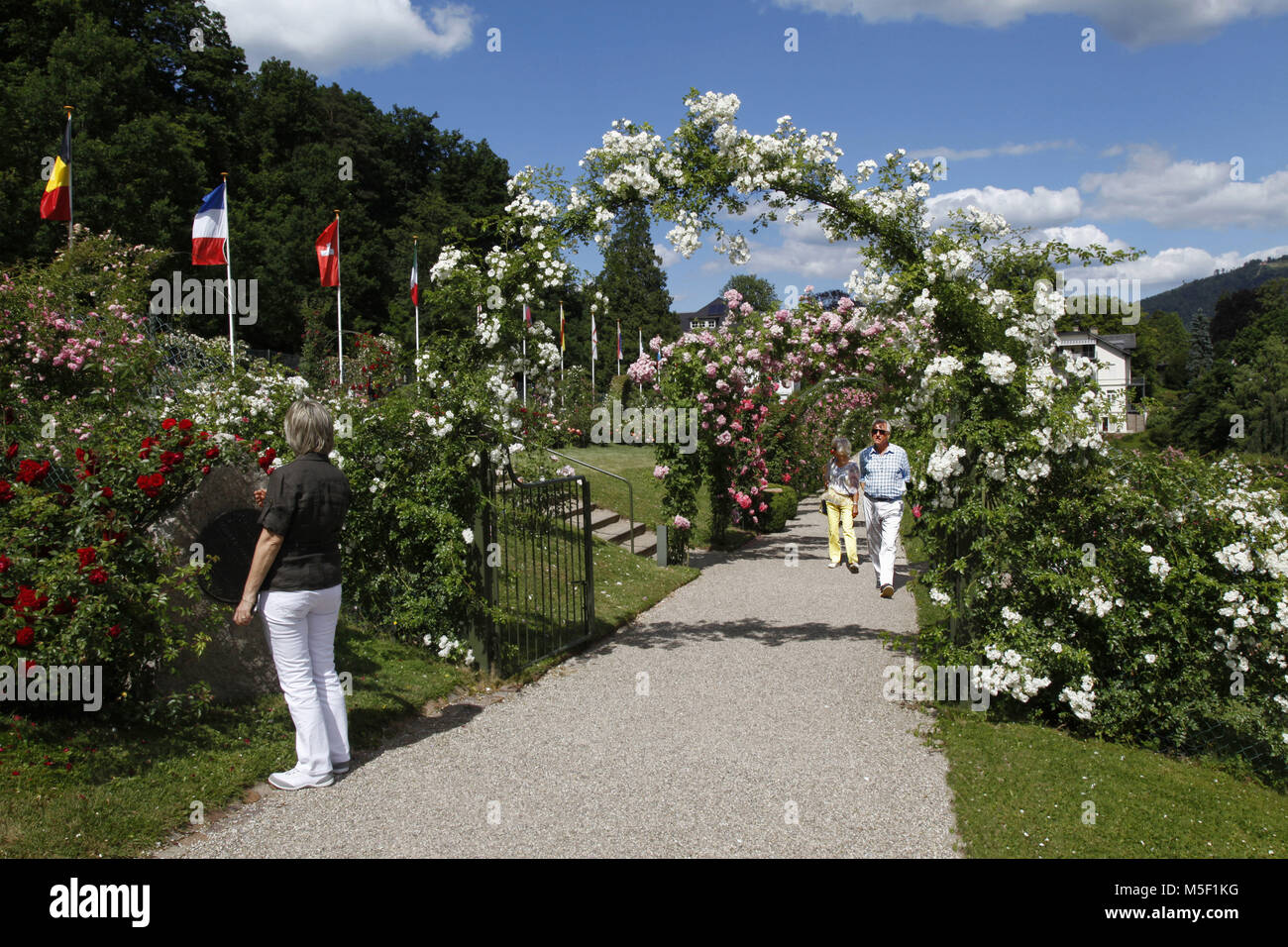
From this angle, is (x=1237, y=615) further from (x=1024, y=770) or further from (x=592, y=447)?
(x=592, y=447)

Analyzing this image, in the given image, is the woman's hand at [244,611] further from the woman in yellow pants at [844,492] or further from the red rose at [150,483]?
the woman in yellow pants at [844,492]

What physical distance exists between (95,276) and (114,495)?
1305cm

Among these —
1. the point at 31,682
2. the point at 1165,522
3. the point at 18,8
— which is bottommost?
the point at 31,682

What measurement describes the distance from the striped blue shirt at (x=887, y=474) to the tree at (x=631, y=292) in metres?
3.28

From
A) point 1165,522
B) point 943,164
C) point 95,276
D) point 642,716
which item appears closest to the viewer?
point 1165,522

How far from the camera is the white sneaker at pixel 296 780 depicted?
5.09 metres

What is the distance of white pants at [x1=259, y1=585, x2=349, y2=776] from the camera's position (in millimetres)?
4910

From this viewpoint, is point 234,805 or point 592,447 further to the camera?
point 592,447

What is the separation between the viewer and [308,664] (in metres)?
5.04

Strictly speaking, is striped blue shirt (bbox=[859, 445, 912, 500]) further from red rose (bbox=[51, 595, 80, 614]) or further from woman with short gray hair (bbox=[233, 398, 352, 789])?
red rose (bbox=[51, 595, 80, 614])

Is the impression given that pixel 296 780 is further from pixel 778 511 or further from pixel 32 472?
pixel 778 511

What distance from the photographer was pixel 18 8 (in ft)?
123
